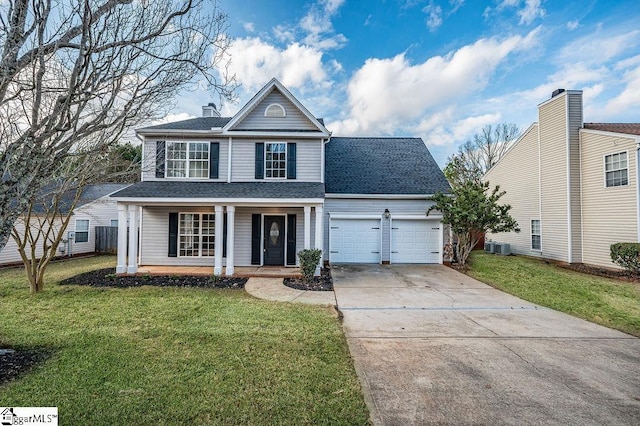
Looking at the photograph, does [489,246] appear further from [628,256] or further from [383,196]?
[383,196]

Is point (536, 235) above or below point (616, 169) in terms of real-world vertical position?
below

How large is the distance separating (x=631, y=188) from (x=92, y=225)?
2491cm

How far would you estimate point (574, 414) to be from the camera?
3055mm

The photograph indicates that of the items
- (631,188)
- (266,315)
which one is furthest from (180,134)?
(631,188)

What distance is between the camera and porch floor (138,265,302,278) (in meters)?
9.95

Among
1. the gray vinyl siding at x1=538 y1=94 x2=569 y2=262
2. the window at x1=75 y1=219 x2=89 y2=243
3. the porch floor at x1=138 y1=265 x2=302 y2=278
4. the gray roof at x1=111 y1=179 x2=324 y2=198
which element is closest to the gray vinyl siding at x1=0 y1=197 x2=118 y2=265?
the window at x1=75 y1=219 x2=89 y2=243

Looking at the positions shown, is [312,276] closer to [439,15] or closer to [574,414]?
[574,414]

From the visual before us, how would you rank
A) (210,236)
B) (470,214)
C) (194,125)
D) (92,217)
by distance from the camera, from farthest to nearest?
(92,217) < (194,125) < (210,236) < (470,214)

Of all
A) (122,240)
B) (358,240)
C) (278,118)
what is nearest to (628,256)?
(358,240)

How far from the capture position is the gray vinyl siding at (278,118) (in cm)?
1141

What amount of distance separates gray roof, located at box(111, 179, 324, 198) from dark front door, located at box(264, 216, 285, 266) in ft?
4.53

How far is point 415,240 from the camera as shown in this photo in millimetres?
12812

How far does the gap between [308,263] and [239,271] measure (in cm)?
296

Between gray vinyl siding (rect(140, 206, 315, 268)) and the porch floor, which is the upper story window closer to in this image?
gray vinyl siding (rect(140, 206, 315, 268))
